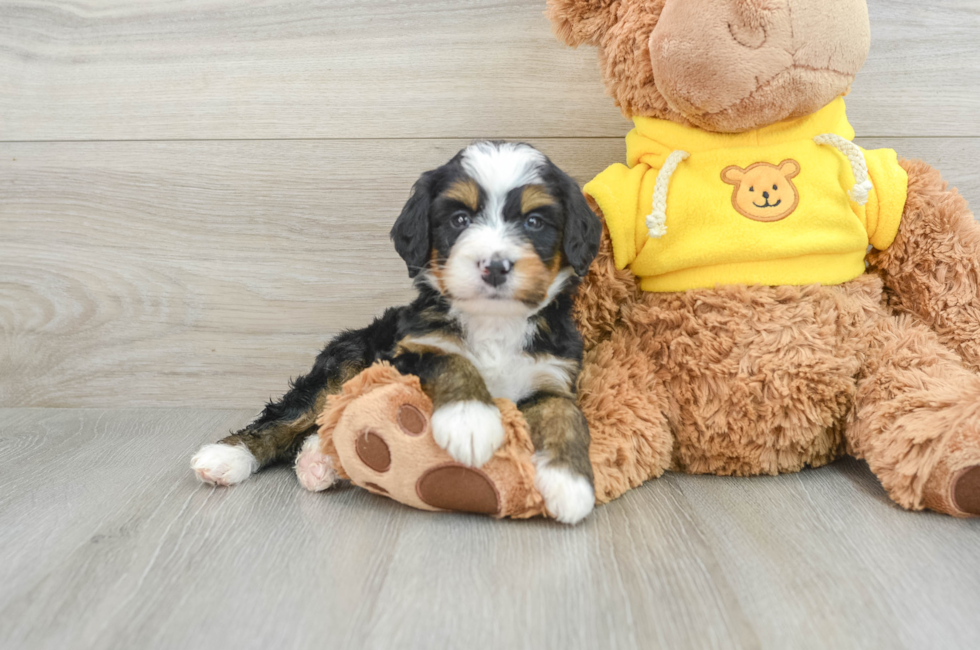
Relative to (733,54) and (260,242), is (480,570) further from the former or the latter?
A: (260,242)

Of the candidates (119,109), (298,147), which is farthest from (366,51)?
(119,109)

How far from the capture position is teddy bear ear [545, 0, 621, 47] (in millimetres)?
1582

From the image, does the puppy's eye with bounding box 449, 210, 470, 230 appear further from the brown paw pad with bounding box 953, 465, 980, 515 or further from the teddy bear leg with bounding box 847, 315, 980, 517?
the brown paw pad with bounding box 953, 465, 980, 515

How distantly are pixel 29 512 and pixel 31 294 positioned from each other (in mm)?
992

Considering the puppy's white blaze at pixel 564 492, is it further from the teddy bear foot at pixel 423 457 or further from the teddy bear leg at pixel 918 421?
the teddy bear leg at pixel 918 421

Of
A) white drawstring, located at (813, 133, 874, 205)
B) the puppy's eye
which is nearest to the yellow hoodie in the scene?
white drawstring, located at (813, 133, 874, 205)

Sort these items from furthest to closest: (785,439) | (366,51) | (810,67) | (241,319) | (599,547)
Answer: (241,319) → (366,51) → (785,439) → (810,67) → (599,547)

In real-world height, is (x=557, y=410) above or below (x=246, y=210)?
below

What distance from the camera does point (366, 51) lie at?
6.66 ft

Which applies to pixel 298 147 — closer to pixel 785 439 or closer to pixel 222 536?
pixel 222 536

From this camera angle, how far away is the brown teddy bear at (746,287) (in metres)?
1.38

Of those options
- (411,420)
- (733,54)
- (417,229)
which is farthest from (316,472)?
(733,54)

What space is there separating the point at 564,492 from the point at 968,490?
28.4 inches

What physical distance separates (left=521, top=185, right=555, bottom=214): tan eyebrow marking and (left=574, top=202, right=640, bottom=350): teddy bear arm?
0.83 ft
